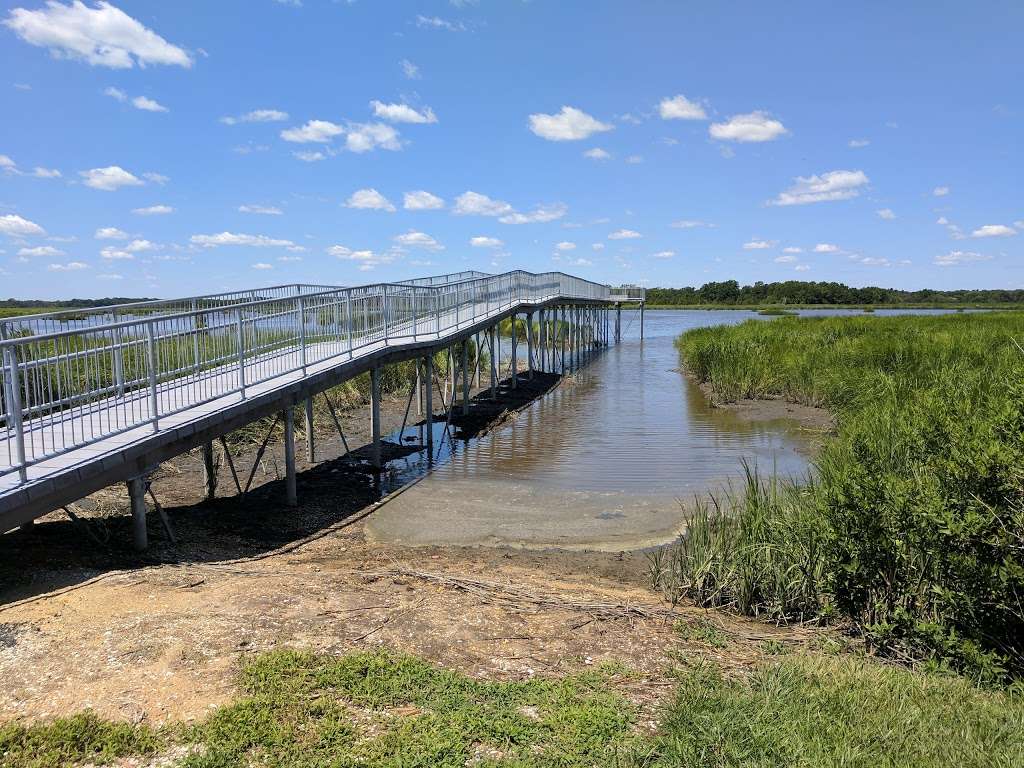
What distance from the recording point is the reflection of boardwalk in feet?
22.7

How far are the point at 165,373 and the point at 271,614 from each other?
15.8 ft

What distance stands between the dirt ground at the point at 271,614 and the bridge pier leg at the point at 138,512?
0.52ft

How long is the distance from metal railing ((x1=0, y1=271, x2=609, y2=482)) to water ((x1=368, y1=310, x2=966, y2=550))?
117 inches

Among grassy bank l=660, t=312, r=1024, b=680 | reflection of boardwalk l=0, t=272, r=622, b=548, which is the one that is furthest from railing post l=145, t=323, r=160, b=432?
grassy bank l=660, t=312, r=1024, b=680

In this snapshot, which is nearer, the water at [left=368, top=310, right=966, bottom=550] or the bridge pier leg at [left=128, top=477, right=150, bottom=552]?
the bridge pier leg at [left=128, top=477, right=150, bottom=552]

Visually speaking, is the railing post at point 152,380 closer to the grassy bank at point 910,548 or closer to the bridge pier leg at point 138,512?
the bridge pier leg at point 138,512

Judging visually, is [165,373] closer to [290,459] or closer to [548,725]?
[290,459]

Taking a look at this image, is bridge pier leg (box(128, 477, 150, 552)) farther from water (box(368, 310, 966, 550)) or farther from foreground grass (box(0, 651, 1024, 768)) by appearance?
foreground grass (box(0, 651, 1024, 768))

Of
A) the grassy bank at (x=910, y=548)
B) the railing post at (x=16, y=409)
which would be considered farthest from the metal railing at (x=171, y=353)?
the grassy bank at (x=910, y=548)

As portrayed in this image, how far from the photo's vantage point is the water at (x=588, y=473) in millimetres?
10227

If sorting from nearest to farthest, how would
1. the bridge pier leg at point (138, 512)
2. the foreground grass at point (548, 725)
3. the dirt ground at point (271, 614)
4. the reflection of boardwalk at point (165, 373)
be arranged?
1. the foreground grass at point (548, 725)
2. the dirt ground at point (271, 614)
3. the reflection of boardwalk at point (165, 373)
4. the bridge pier leg at point (138, 512)

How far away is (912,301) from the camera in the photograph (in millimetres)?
125000

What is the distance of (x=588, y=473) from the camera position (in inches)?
538

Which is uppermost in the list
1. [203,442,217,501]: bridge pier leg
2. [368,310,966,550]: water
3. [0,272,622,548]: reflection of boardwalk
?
[0,272,622,548]: reflection of boardwalk
